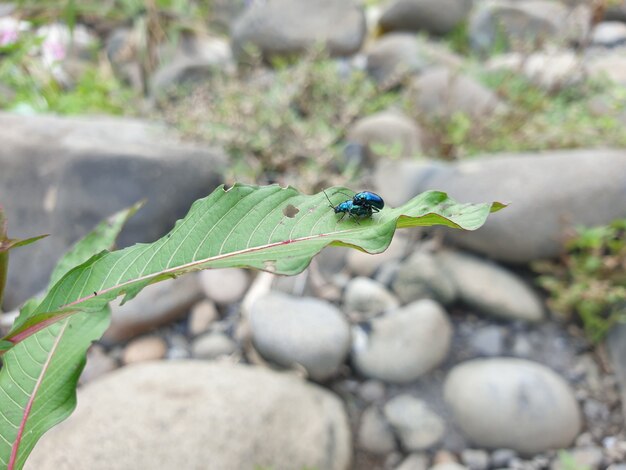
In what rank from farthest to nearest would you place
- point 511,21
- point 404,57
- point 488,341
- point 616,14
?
point 616,14, point 511,21, point 404,57, point 488,341

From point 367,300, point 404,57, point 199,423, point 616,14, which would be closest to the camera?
point 199,423

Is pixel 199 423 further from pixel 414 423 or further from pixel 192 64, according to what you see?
A: pixel 192 64

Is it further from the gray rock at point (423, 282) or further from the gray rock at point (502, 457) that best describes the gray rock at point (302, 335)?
the gray rock at point (502, 457)

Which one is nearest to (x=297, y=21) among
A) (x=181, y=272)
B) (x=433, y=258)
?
→ (x=433, y=258)

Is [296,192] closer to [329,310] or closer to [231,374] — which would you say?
[231,374]

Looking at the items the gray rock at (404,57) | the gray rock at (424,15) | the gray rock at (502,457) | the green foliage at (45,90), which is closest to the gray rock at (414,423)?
the gray rock at (502,457)

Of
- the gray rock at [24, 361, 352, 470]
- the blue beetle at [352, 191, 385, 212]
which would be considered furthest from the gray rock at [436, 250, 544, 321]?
the blue beetle at [352, 191, 385, 212]

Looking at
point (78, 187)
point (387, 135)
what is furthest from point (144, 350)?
point (387, 135)
